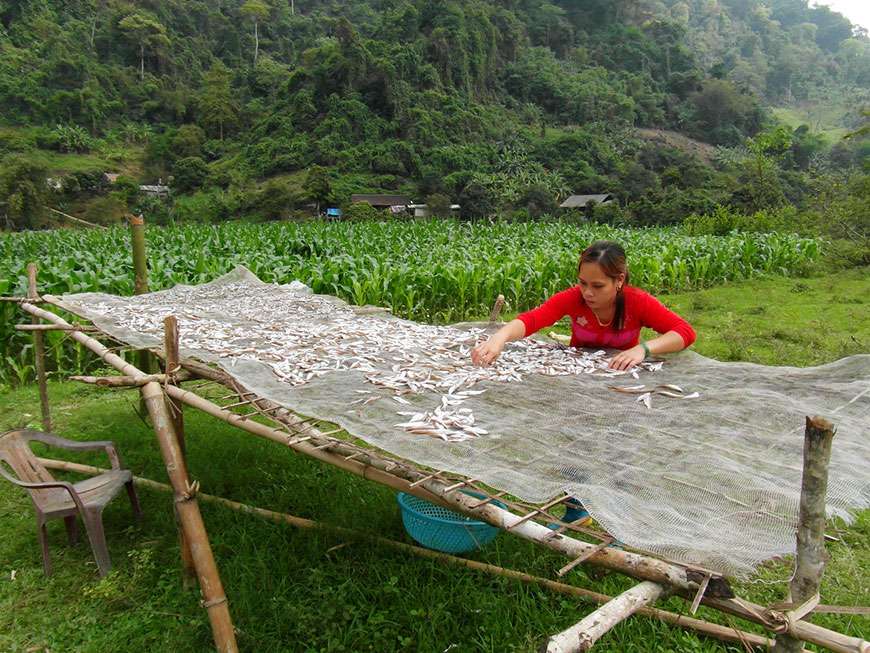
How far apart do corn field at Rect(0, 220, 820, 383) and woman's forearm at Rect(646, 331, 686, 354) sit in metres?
5.53

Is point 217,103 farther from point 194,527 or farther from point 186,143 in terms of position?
point 194,527

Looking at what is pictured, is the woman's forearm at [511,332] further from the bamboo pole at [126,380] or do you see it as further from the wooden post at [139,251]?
the wooden post at [139,251]

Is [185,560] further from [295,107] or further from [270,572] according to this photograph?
[295,107]

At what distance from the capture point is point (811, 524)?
1275mm

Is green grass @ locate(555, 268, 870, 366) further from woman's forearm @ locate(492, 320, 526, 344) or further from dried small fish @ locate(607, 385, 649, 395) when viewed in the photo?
Answer: dried small fish @ locate(607, 385, 649, 395)

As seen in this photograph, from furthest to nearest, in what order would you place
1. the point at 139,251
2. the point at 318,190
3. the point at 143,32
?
the point at 143,32 < the point at 318,190 < the point at 139,251

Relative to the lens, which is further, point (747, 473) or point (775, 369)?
point (775, 369)

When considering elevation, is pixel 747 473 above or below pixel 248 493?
above

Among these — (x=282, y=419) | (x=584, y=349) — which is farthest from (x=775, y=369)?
(x=282, y=419)

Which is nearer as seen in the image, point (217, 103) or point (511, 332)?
point (511, 332)

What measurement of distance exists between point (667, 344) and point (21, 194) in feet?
123

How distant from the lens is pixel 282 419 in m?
2.22

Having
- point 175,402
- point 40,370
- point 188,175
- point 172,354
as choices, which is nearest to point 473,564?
point 175,402

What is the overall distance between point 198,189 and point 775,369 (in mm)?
46526
